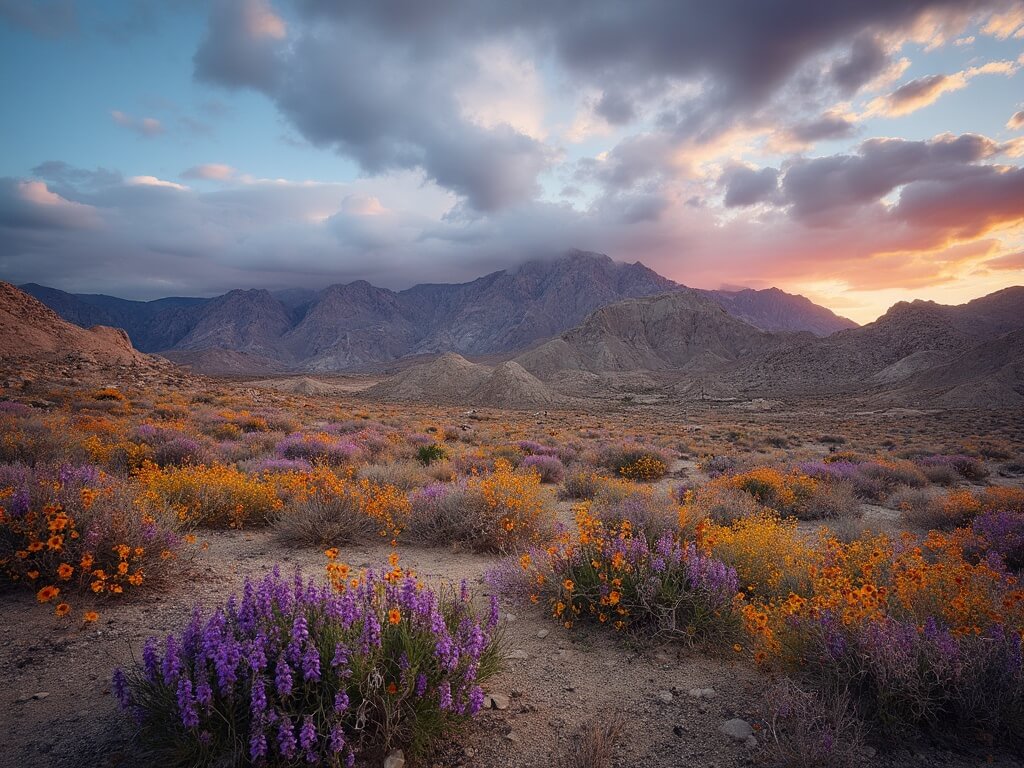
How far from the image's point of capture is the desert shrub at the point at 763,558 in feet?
15.6

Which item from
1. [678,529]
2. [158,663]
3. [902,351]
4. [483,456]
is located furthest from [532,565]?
[902,351]

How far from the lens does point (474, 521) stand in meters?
6.82

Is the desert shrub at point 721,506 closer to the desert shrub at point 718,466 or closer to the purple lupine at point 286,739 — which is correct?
the desert shrub at point 718,466

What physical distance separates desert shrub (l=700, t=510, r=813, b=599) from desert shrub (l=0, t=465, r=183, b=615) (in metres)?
5.42

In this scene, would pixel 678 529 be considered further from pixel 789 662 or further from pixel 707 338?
pixel 707 338

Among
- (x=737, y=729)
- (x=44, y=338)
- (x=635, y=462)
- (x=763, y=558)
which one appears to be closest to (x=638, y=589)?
(x=737, y=729)

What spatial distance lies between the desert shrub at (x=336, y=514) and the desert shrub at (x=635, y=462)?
7.55m

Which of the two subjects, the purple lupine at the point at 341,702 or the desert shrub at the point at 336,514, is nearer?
the purple lupine at the point at 341,702

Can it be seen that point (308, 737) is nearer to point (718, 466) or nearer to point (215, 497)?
point (215, 497)

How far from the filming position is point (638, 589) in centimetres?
425

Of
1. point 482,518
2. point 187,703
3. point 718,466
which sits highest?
point 187,703

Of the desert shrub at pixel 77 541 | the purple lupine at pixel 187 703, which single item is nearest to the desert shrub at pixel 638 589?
→ the purple lupine at pixel 187 703

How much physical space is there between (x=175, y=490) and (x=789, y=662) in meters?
7.55

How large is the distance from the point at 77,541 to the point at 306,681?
11.4 feet
